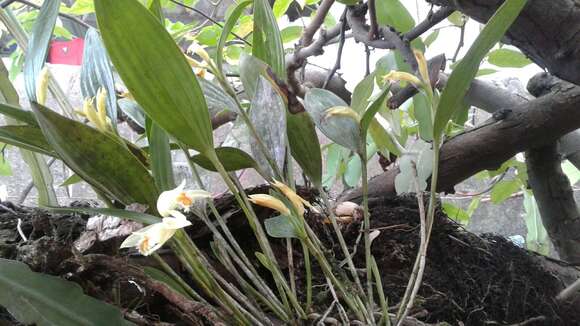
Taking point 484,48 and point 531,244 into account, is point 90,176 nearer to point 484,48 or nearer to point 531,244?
point 484,48

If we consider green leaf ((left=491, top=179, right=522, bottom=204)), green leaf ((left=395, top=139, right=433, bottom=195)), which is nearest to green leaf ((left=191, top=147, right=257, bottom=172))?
green leaf ((left=395, top=139, right=433, bottom=195))

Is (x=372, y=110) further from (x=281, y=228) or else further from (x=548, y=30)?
(x=548, y=30)

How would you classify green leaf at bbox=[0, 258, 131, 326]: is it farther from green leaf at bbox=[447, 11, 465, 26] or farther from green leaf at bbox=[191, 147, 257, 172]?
green leaf at bbox=[447, 11, 465, 26]

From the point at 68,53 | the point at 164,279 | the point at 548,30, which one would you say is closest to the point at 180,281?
the point at 164,279

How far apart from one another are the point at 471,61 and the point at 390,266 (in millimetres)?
284

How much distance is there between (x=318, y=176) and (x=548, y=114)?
1.35 feet

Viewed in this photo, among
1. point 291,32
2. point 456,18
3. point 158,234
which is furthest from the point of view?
point 291,32

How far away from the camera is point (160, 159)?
45cm

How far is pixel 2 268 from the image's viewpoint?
38 cm

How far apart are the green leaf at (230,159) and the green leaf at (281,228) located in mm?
57

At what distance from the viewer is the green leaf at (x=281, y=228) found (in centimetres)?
43

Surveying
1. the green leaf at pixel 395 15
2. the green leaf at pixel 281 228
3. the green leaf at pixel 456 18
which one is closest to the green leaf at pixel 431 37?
the green leaf at pixel 456 18

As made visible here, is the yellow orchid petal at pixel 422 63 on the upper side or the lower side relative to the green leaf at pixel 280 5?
lower

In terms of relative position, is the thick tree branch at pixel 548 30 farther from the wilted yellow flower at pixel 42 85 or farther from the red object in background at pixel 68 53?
the red object in background at pixel 68 53
